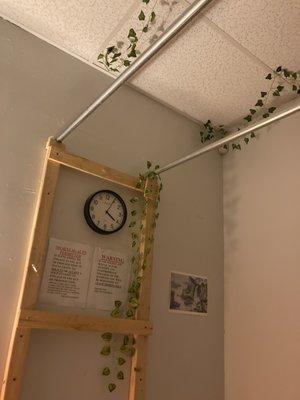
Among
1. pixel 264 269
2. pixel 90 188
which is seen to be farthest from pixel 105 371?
pixel 264 269

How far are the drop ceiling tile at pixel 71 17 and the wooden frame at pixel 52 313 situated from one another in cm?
51

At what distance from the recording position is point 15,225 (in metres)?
1.22

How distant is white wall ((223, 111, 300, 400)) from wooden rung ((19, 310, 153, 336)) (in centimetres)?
56

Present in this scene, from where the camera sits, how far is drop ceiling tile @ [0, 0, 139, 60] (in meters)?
1.30

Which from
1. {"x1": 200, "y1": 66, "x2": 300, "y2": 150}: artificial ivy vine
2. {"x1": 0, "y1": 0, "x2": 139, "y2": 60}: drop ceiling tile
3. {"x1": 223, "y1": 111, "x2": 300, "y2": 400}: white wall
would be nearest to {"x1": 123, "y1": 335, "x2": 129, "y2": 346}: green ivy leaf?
{"x1": 223, "y1": 111, "x2": 300, "y2": 400}: white wall

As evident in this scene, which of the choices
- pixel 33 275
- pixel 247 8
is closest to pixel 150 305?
pixel 33 275

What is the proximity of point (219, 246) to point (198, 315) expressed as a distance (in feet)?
1.37

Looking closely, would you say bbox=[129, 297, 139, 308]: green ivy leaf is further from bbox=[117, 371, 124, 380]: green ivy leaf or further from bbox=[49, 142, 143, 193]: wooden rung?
bbox=[49, 142, 143, 193]: wooden rung

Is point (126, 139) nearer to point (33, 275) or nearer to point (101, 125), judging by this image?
point (101, 125)

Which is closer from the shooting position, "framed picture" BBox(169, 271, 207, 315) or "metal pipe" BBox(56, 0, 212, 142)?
"metal pipe" BBox(56, 0, 212, 142)

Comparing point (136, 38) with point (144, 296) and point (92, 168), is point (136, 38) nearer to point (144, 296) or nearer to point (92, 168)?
point (92, 168)

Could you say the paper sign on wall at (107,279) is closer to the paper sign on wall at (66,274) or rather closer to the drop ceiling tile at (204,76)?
the paper sign on wall at (66,274)

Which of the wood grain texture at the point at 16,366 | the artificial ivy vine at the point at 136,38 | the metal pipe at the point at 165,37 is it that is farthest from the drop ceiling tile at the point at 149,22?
the wood grain texture at the point at 16,366

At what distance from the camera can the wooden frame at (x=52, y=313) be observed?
1080mm
